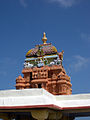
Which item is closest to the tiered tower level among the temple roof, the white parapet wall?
the temple roof

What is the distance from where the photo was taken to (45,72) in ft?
101

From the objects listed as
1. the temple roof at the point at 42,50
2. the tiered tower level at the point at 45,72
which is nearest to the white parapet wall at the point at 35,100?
the tiered tower level at the point at 45,72

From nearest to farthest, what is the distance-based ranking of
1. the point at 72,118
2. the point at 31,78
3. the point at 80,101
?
the point at 80,101 < the point at 72,118 < the point at 31,78

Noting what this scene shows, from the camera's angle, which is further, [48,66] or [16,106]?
[48,66]

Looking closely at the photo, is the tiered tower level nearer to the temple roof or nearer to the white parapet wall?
the temple roof

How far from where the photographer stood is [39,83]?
30.2m

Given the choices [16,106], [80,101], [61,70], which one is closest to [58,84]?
[61,70]

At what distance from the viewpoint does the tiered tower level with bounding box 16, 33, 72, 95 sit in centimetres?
2966

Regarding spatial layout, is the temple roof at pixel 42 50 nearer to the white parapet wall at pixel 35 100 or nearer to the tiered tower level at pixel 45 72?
the tiered tower level at pixel 45 72

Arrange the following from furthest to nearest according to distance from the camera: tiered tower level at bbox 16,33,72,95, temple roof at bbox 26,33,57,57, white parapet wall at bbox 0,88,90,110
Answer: temple roof at bbox 26,33,57,57, tiered tower level at bbox 16,33,72,95, white parapet wall at bbox 0,88,90,110

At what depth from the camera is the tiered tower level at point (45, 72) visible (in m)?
29.7

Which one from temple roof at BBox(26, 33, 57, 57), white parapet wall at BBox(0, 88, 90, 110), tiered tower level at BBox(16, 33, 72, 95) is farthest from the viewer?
temple roof at BBox(26, 33, 57, 57)

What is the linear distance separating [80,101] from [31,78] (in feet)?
61.4

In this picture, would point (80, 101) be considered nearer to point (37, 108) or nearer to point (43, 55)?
point (37, 108)
